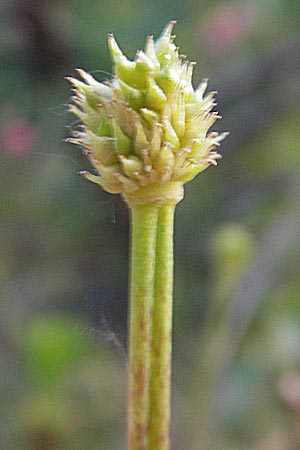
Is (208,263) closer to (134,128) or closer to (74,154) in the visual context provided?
(74,154)

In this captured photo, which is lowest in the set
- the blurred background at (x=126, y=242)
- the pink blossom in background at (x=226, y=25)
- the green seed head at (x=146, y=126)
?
the blurred background at (x=126, y=242)

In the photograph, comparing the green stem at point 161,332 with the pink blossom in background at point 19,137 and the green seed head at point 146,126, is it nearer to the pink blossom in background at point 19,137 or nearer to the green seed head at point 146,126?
the green seed head at point 146,126

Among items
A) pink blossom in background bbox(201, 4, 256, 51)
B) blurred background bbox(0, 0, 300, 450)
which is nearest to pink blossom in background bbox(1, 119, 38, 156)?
blurred background bbox(0, 0, 300, 450)

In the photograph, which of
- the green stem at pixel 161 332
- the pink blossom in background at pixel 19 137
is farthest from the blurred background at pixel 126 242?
the green stem at pixel 161 332

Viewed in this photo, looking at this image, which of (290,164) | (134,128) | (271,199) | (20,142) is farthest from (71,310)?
(134,128)

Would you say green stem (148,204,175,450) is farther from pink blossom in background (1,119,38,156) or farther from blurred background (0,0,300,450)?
pink blossom in background (1,119,38,156)

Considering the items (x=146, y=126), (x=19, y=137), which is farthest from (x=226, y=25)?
(x=146, y=126)

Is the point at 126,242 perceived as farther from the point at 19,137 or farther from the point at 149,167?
the point at 149,167
